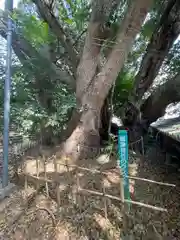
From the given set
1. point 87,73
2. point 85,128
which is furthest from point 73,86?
point 85,128

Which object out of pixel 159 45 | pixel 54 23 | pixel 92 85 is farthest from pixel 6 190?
pixel 159 45

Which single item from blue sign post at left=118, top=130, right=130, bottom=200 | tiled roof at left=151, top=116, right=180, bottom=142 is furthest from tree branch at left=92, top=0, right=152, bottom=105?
tiled roof at left=151, top=116, right=180, bottom=142

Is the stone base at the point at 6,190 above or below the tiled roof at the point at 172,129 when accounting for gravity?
below

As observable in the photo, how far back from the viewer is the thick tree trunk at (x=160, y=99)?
4994mm

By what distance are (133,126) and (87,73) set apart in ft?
8.24

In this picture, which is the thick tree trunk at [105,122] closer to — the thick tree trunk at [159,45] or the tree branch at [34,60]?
the thick tree trunk at [159,45]

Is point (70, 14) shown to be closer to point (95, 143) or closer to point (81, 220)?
point (95, 143)

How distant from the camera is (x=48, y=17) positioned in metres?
4.56

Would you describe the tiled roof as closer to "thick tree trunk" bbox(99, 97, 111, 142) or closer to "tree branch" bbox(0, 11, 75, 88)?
"thick tree trunk" bbox(99, 97, 111, 142)

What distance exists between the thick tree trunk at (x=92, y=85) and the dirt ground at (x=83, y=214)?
82 centimetres

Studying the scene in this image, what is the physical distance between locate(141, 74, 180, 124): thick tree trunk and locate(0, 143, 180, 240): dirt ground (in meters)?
2.60

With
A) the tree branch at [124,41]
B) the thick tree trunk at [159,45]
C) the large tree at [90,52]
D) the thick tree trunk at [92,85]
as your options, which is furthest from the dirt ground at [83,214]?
the thick tree trunk at [159,45]

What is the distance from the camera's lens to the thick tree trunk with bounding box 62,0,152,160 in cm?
377

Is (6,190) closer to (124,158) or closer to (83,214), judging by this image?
(83,214)
